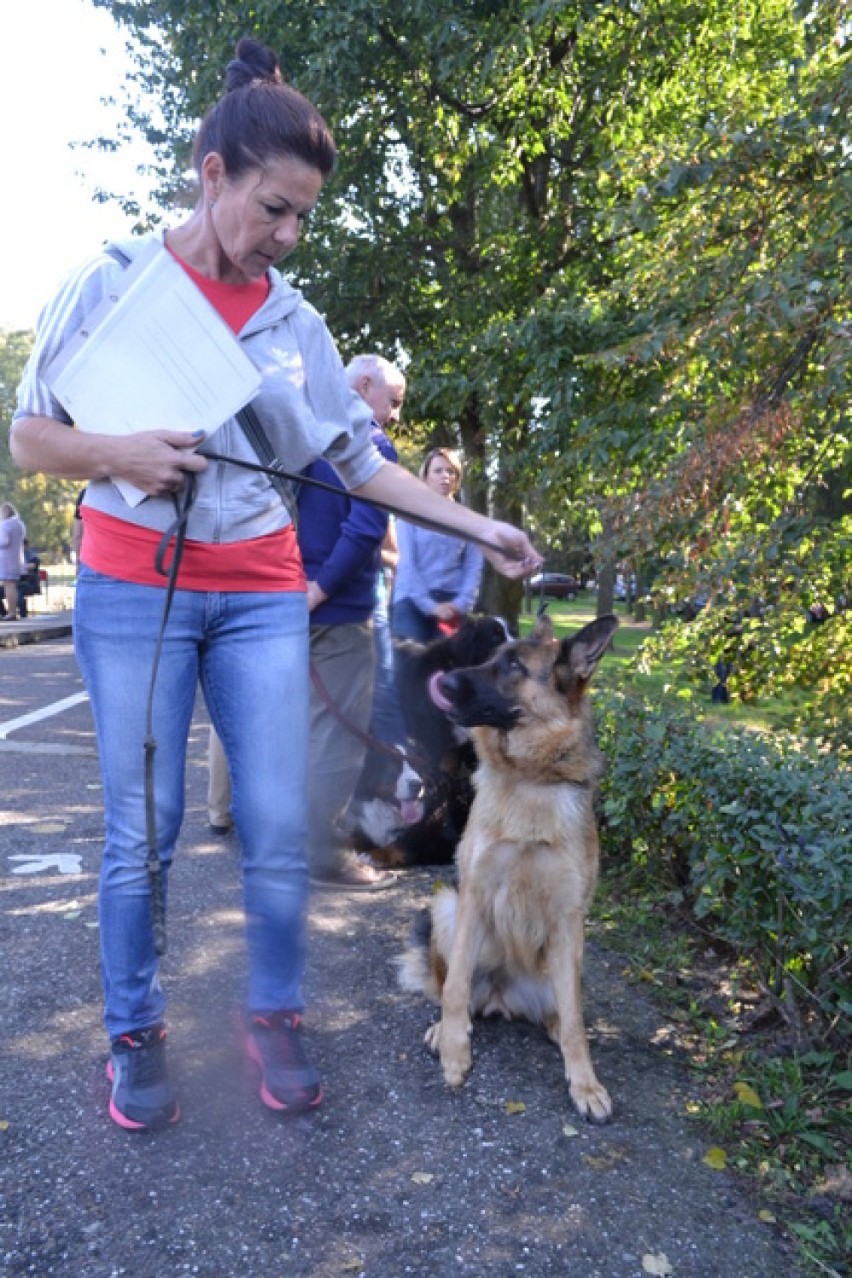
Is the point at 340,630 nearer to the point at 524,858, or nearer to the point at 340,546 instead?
the point at 340,546

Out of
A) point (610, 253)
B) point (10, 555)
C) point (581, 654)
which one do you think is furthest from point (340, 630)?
point (10, 555)

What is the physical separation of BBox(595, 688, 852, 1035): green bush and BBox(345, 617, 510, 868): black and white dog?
1.01 metres

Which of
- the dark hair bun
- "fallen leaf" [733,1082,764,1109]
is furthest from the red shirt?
"fallen leaf" [733,1082,764,1109]

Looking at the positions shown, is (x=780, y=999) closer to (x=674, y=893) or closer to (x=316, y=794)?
(x=674, y=893)

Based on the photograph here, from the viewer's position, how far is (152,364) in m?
2.30

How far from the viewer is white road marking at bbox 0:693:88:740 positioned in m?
8.21

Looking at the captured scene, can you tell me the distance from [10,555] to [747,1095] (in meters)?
18.6

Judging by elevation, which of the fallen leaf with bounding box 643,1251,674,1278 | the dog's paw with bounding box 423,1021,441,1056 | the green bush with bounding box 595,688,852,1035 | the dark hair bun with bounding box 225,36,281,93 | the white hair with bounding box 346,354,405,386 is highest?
the dark hair bun with bounding box 225,36,281,93

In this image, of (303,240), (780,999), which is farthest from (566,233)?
(780,999)

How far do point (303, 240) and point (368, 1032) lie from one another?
11.9 meters

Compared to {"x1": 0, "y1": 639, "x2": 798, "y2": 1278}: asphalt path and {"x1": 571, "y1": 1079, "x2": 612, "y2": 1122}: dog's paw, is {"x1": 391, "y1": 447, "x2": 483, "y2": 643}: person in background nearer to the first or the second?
{"x1": 0, "y1": 639, "x2": 798, "y2": 1278}: asphalt path

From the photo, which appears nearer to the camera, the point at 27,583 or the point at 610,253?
the point at 610,253

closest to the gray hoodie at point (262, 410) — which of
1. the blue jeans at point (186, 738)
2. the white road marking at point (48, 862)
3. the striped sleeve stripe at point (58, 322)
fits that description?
the striped sleeve stripe at point (58, 322)

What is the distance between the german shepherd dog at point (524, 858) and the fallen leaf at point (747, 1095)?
1.37ft
